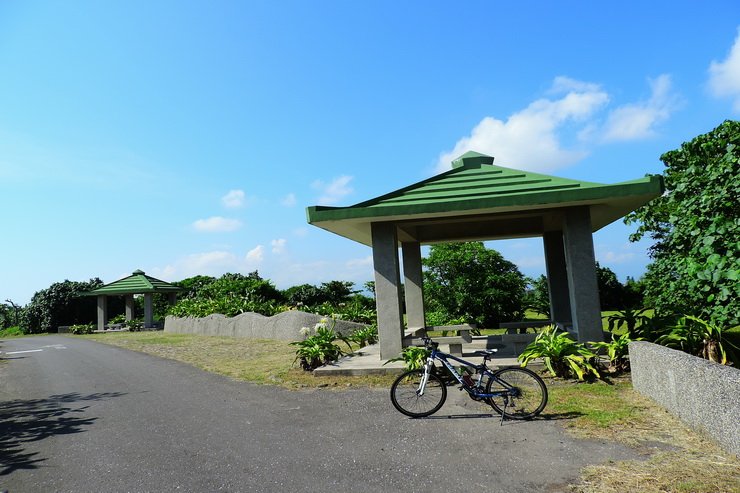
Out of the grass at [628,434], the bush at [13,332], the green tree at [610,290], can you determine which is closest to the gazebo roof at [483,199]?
the grass at [628,434]

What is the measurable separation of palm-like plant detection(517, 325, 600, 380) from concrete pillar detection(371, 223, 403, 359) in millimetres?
2690

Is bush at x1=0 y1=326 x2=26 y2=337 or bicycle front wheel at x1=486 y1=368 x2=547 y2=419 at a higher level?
bush at x1=0 y1=326 x2=26 y2=337

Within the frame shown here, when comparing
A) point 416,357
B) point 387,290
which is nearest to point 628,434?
point 416,357

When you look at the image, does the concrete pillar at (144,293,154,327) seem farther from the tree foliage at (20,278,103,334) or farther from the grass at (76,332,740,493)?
the grass at (76,332,740,493)

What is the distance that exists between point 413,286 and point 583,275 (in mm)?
5809

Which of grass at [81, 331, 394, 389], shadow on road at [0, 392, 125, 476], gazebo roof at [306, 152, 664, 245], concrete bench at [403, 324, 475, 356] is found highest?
gazebo roof at [306, 152, 664, 245]

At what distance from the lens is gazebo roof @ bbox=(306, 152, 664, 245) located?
8.62 m

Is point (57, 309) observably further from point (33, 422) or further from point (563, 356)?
point (563, 356)

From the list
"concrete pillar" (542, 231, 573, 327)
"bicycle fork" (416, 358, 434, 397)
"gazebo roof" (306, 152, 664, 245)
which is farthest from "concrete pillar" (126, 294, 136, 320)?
"bicycle fork" (416, 358, 434, 397)

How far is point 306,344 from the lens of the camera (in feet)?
33.9

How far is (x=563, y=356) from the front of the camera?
7.96m

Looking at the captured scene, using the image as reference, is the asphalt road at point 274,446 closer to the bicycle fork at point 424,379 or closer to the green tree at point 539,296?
the bicycle fork at point 424,379

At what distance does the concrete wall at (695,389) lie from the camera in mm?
4305

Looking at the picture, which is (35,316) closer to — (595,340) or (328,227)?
(328,227)
